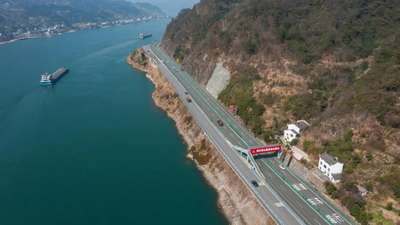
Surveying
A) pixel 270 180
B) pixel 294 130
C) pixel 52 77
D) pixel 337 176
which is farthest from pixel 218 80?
pixel 52 77

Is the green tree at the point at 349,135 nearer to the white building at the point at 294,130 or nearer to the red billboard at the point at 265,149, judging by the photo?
the white building at the point at 294,130

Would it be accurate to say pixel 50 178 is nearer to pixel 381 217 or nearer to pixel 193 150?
pixel 193 150

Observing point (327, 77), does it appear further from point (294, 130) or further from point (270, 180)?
point (270, 180)

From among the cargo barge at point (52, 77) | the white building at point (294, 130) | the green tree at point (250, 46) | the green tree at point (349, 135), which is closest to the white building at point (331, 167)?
the green tree at point (349, 135)

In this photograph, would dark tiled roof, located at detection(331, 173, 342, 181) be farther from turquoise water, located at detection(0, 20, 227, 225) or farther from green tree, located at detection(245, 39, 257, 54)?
green tree, located at detection(245, 39, 257, 54)

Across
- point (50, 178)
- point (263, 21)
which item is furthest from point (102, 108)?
point (263, 21)

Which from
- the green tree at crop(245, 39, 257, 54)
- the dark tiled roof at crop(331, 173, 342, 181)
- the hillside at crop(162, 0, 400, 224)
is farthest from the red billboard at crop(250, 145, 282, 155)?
the green tree at crop(245, 39, 257, 54)
